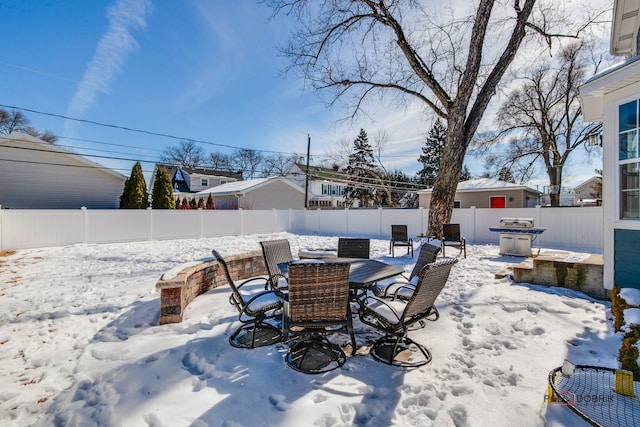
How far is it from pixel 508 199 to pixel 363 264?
1565cm

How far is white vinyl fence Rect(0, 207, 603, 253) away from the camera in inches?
360

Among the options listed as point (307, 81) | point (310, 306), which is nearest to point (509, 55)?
point (307, 81)

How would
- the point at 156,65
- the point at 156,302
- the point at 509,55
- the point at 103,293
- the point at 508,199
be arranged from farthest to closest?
1. the point at 508,199
2. the point at 156,65
3. the point at 509,55
4. the point at 103,293
5. the point at 156,302

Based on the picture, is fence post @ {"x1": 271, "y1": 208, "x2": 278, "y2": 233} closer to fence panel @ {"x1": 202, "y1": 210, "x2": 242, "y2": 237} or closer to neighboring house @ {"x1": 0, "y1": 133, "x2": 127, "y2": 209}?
fence panel @ {"x1": 202, "y1": 210, "x2": 242, "y2": 237}

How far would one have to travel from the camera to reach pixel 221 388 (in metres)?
2.22

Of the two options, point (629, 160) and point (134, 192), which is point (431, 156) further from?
point (629, 160)

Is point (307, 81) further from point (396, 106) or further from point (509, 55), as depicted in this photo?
point (509, 55)

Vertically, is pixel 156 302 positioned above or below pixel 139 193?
→ below

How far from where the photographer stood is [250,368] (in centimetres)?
251

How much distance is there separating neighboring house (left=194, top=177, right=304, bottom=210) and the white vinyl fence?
18.9 ft

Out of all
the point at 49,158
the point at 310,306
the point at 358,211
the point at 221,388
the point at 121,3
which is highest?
the point at 121,3

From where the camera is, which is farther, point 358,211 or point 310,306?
point 358,211

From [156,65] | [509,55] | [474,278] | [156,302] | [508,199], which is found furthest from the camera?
[508,199]

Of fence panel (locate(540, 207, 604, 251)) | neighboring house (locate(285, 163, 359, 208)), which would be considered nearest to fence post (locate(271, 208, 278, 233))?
fence panel (locate(540, 207, 604, 251))
